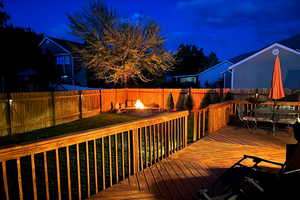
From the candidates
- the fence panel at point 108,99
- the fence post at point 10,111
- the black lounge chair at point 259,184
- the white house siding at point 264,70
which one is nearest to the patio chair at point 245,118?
the black lounge chair at point 259,184

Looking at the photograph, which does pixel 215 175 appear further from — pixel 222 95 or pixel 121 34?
pixel 121 34

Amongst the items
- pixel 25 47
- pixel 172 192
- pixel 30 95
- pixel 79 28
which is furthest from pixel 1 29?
pixel 172 192

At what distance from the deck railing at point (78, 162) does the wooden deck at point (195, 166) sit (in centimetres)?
24

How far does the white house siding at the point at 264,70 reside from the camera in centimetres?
1230

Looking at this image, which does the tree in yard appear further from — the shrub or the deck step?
the deck step

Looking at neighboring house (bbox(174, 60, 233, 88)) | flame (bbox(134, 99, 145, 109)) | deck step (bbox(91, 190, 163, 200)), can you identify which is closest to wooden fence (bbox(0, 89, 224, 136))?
flame (bbox(134, 99, 145, 109))

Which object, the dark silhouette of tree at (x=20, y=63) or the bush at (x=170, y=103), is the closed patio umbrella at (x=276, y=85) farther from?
the dark silhouette of tree at (x=20, y=63)

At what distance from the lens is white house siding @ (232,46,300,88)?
484 inches

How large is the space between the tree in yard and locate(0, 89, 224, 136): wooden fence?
234cm

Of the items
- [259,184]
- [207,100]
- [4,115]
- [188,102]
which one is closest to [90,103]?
[4,115]

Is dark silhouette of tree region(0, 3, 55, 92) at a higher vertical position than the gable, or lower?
lower

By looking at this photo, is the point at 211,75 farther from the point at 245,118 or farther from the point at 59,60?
the point at 245,118

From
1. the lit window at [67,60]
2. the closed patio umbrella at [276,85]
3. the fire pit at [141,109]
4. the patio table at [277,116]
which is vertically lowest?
the fire pit at [141,109]

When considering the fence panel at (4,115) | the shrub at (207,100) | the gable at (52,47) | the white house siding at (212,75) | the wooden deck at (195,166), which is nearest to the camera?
the wooden deck at (195,166)
